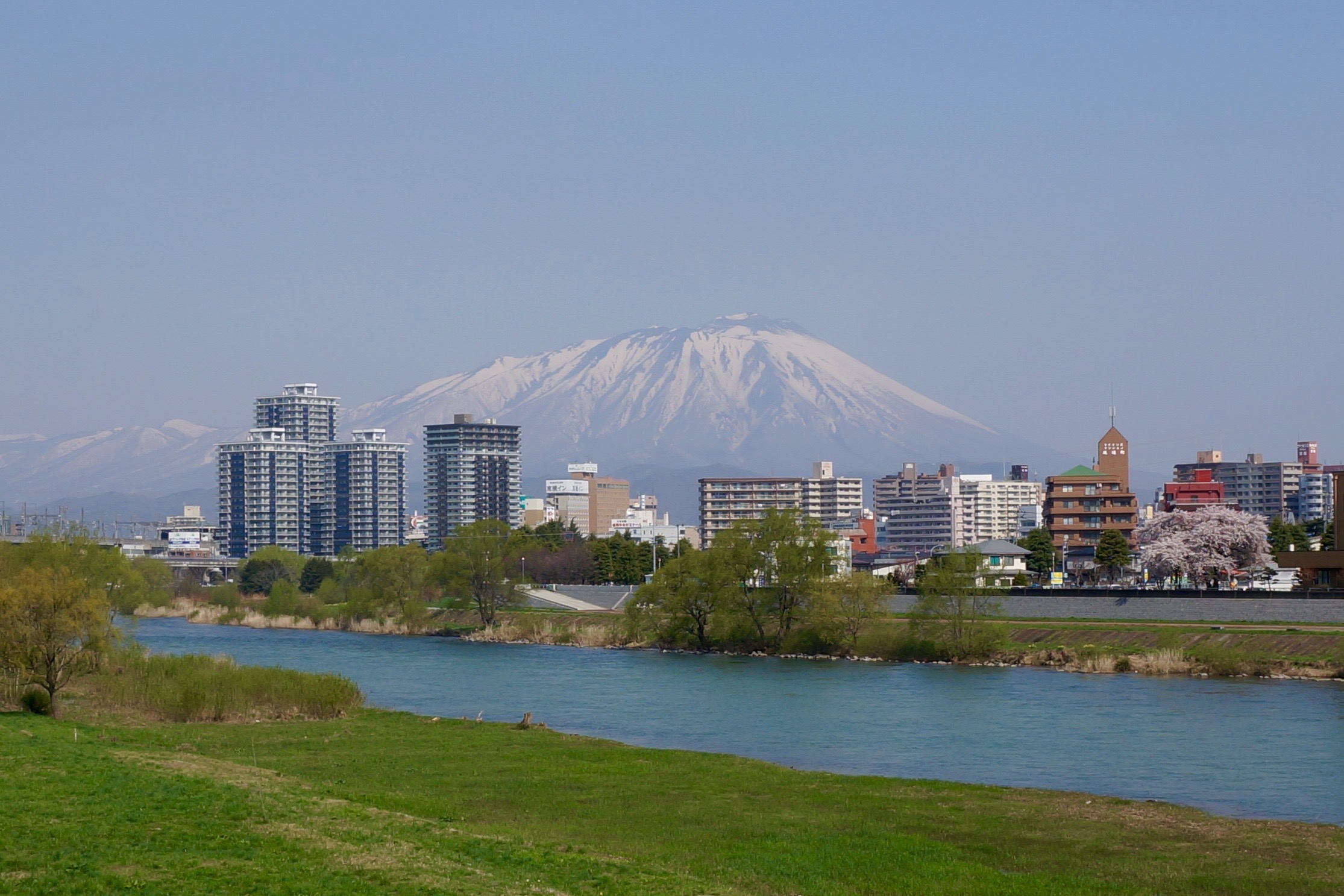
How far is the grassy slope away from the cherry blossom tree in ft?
259

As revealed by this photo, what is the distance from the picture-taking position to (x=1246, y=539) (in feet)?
351

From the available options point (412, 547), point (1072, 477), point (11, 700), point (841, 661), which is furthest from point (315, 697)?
point (1072, 477)

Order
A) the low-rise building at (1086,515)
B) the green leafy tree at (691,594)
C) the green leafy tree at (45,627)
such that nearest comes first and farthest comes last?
the green leafy tree at (45,627)
the green leafy tree at (691,594)
the low-rise building at (1086,515)

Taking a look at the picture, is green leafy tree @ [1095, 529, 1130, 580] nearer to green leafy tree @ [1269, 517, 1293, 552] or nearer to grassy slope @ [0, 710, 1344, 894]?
green leafy tree @ [1269, 517, 1293, 552]

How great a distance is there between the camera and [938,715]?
49531 millimetres

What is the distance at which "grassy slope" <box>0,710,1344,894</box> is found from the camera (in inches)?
736

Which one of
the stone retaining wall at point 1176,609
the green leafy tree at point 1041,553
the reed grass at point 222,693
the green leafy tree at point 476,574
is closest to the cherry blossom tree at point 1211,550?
the green leafy tree at point 1041,553

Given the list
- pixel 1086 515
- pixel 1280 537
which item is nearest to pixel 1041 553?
pixel 1086 515

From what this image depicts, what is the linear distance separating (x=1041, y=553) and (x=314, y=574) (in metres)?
73.3

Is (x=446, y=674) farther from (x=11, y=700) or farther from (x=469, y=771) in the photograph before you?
(x=469, y=771)

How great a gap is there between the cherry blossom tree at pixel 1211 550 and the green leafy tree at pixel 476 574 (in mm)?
48743

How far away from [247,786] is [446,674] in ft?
146

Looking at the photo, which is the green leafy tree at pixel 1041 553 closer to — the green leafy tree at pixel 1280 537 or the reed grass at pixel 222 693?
the green leafy tree at pixel 1280 537

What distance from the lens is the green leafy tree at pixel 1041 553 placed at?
122 metres
